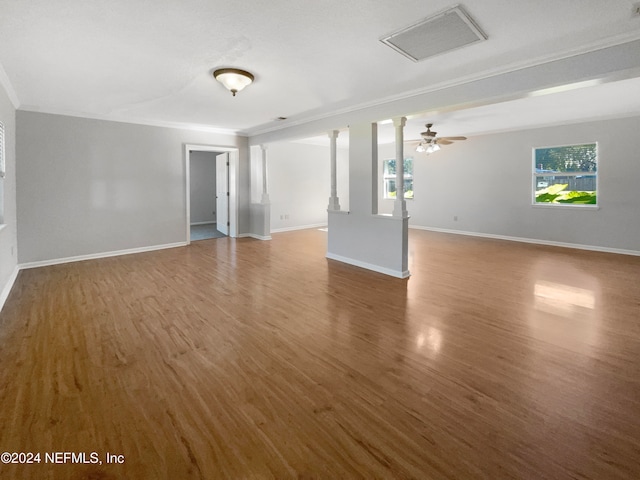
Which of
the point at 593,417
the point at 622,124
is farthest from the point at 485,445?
the point at 622,124

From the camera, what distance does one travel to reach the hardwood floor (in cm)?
149

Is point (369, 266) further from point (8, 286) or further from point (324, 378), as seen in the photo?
point (8, 286)

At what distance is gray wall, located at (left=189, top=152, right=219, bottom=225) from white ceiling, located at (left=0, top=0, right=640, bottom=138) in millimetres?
5326

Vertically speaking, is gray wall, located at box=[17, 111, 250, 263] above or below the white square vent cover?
below

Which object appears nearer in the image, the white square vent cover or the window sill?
the white square vent cover

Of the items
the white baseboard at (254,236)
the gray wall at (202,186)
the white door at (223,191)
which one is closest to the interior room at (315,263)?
the white baseboard at (254,236)

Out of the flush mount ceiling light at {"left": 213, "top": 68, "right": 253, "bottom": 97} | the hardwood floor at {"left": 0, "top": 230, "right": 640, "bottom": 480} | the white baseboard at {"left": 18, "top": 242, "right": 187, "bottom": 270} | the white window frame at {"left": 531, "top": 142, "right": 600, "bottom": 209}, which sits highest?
the flush mount ceiling light at {"left": 213, "top": 68, "right": 253, "bottom": 97}

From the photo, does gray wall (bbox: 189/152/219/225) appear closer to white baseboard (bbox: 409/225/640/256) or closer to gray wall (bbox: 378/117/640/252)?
gray wall (bbox: 378/117/640/252)

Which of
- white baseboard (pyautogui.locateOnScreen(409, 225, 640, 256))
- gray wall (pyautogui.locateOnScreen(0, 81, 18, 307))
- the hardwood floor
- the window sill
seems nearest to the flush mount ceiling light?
the hardwood floor

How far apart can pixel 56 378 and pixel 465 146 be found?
8588mm

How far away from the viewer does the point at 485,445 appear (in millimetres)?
1559

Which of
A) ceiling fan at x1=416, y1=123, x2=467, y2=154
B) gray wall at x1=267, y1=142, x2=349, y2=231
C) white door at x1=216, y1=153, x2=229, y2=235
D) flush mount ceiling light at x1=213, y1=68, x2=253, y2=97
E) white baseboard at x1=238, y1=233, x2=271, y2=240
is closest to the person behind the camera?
flush mount ceiling light at x1=213, y1=68, x2=253, y2=97

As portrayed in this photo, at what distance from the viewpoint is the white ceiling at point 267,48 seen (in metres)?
2.32

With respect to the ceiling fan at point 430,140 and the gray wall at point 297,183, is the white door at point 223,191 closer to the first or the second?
the gray wall at point 297,183
